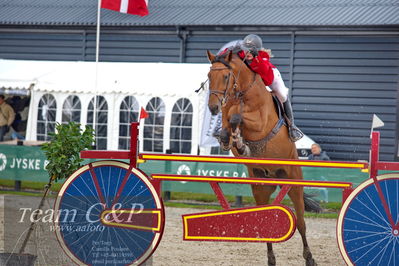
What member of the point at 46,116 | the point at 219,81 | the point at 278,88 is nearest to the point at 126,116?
the point at 46,116

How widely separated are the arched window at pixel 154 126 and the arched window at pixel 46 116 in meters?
2.37

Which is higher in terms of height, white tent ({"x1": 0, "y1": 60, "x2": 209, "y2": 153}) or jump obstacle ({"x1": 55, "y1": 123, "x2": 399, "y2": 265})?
white tent ({"x1": 0, "y1": 60, "x2": 209, "y2": 153})

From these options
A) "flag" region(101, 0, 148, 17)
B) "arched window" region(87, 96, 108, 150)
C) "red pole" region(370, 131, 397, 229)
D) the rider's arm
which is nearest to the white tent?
"arched window" region(87, 96, 108, 150)

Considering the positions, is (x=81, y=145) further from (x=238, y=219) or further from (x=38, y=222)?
(x=238, y=219)

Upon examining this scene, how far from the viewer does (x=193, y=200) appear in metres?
15.5

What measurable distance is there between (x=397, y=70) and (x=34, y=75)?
862cm

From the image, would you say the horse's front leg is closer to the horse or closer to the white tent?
the horse

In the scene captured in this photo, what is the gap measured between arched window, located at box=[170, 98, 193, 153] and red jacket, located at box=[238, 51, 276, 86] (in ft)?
28.6

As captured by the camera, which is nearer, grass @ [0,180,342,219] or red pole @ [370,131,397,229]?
red pole @ [370,131,397,229]

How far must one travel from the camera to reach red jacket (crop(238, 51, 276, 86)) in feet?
26.6

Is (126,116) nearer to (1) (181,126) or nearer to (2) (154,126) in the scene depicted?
(2) (154,126)

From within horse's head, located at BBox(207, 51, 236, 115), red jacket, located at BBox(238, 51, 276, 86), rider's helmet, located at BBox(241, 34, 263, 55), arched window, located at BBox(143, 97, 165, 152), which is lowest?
arched window, located at BBox(143, 97, 165, 152)

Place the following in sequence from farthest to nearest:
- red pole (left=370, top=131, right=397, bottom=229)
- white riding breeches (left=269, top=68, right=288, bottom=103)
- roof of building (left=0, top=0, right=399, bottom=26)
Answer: roof of building (left=0, top=0, right=399, bottom=26), white riding breeches (left=269, top=68, right=288, bottom=103), red pole (left=370, top=131, right=397, bottom=229)

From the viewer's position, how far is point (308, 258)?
321 inches
